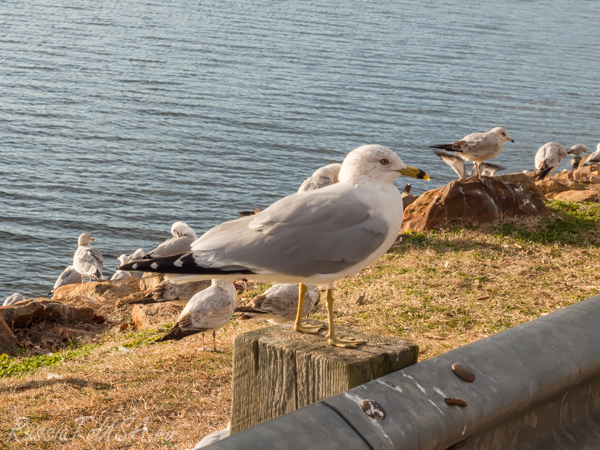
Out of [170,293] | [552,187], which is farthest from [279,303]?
[552,187]

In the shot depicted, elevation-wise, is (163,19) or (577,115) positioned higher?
(163,19)

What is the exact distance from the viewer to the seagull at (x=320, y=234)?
3195 mm

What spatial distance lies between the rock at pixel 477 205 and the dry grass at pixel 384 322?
A: 30 cm

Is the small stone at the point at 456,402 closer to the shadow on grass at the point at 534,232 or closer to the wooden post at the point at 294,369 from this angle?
the wooden post at the point at 294,369

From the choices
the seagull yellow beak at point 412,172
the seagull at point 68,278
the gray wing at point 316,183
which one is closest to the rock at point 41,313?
the gray wing at point 316,183

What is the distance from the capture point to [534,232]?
9.50 metres

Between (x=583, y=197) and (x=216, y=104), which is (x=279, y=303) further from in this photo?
(x=216, y=104)

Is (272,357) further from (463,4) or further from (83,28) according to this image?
(463,4)

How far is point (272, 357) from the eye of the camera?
2648 mm

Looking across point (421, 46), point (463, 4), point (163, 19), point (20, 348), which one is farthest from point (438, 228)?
point (463, 4)

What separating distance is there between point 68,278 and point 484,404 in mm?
12032

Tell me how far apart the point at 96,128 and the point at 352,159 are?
18.2 meters

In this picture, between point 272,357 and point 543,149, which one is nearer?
point 272,357

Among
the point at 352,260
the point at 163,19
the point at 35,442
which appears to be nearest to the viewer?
the point at 352,260
